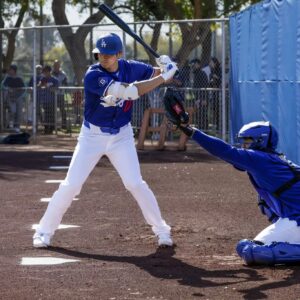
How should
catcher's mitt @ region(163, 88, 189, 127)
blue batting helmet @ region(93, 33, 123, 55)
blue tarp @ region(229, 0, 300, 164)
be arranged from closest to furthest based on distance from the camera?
catcher's mitt @ region(163, 88, 189, 127) → blue batting helmet @ region(93, 33, 123, 55) → blue tarp @ region(229, 0, 300, 164)

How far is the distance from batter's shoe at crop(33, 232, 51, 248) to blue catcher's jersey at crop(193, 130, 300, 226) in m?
1.90

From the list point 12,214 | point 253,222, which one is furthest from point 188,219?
point 12,214

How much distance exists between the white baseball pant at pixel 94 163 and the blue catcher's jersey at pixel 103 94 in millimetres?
96

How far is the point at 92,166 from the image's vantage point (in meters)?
8.89

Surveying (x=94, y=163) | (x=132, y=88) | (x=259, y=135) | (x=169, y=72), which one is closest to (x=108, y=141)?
(x=94, y=163)

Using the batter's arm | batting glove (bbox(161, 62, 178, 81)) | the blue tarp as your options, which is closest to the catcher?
the batter's arm

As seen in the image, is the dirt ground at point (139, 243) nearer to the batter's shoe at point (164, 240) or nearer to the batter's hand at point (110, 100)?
the batter's shoe at point (164, 240)

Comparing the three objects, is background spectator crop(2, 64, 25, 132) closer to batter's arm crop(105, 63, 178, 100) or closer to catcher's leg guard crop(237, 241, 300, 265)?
batter's arm crop(105, 63, 178, 100)

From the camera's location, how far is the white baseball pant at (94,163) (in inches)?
348

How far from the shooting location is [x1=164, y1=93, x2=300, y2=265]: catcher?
7797 millimetres

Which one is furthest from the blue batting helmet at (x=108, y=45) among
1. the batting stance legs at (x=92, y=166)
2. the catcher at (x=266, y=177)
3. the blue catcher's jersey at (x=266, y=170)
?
the blue catcher's jersey at (x=266, y=170)

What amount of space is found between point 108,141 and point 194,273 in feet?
5.60

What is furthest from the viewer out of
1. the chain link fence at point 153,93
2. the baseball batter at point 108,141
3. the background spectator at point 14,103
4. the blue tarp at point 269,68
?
the background spectator at point 14,103

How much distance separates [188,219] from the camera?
1064cm
